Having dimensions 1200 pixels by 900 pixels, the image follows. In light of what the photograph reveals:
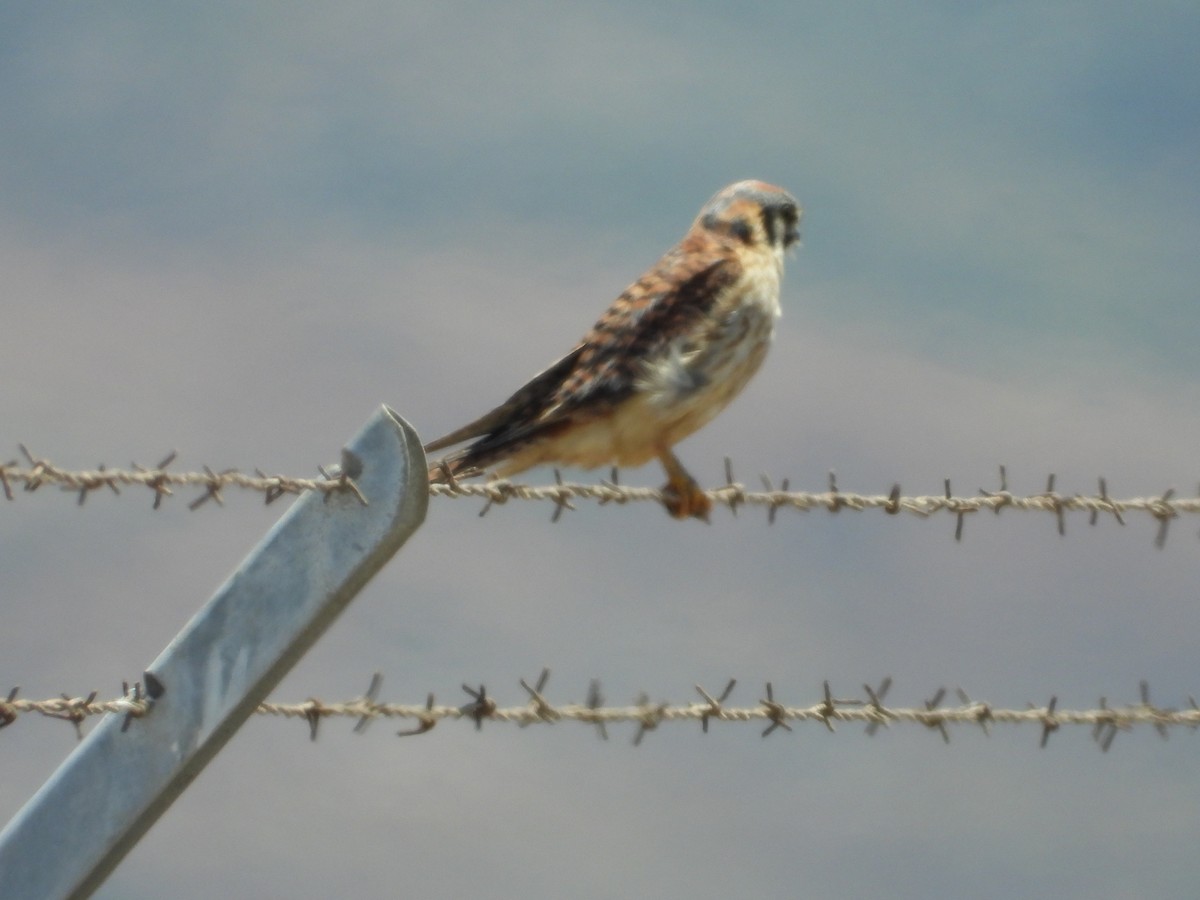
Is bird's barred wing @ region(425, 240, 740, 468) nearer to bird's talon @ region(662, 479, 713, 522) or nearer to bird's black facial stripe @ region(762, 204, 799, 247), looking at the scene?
bird's talon @ region(662, 479, 713, 522)

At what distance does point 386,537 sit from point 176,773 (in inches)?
19.5

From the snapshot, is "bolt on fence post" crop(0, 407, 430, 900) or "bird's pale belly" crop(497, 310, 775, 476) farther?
"bird's pale belly" crop(497, 310, 775, 476)

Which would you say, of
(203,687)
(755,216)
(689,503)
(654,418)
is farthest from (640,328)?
(203,687)

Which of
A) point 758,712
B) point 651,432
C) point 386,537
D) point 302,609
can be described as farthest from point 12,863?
point 651,432

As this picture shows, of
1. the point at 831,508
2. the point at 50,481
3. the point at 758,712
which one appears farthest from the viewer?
the point at 831,508

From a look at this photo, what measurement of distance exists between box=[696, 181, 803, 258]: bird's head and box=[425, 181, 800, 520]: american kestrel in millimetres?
431

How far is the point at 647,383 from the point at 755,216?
135cm

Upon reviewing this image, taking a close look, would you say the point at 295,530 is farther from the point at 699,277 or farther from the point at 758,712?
the point at 699,277

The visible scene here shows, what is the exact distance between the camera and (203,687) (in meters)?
A: 2.54

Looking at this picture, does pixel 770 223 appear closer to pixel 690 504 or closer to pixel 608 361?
pixel 608 361

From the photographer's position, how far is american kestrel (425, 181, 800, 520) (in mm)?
5004

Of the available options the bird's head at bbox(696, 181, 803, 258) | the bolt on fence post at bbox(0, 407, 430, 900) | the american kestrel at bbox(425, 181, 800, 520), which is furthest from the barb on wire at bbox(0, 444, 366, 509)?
the bird's head at bbox(696, 181, 803, 258)

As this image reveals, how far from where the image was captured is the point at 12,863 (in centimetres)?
250

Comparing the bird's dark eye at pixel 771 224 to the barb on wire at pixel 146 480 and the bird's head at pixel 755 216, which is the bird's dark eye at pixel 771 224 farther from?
the barb on wire at pixel 146 480
